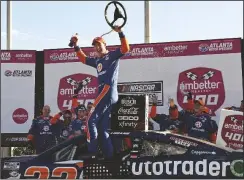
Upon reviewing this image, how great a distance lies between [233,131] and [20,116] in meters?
7.72

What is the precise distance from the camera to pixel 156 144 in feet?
17.5

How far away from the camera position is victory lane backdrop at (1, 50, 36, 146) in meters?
11.5

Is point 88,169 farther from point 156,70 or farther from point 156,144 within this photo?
point 156,70

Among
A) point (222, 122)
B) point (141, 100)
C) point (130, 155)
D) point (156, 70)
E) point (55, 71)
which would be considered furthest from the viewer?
point (55, 71)

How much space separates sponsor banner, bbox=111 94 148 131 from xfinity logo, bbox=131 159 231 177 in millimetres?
726

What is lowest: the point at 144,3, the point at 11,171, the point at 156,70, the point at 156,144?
the point at 11,171

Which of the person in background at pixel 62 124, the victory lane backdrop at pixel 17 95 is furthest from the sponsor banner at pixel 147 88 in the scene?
the victory lane backdrop at pixel 17 95

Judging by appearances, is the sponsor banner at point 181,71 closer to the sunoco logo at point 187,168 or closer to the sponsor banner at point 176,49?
the sponsor banner at point 176,49

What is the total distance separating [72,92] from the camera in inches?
440

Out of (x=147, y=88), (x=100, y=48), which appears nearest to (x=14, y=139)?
(x=147, y=88)

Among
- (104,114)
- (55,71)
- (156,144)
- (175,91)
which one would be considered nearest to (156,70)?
(175,91)

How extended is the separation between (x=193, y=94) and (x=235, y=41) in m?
1.51

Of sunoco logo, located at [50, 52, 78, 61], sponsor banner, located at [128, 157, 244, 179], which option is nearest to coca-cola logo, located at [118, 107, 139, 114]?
sponsor banner, located at [128, 157, 244, 179]

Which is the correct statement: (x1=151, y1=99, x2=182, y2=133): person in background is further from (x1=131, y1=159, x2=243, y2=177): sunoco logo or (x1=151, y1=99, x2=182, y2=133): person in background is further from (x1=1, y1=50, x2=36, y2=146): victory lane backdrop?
(x1=131, y1=159, x2=243, y2=177): sunoco logo
